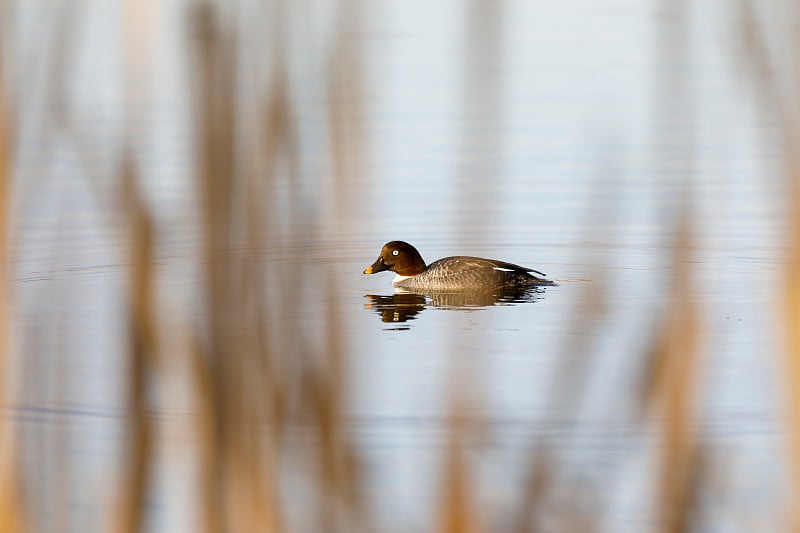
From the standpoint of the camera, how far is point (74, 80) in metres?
2.79

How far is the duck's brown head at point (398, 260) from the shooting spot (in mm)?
10547

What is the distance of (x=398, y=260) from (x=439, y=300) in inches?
26.3

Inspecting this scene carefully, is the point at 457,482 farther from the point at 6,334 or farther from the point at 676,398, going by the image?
the point at 6,334

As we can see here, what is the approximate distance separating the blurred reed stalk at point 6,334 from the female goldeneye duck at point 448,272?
6935 millimetres

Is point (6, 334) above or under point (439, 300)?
above

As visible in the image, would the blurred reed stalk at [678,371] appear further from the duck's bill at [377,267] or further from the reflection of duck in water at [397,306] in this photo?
the duck's bill at [377,267]

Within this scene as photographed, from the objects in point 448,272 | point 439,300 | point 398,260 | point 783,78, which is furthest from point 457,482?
point 398,260

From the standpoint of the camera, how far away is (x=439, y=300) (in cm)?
1002

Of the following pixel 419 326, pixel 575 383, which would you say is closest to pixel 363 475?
pixel 575 383

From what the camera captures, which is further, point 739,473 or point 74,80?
point 739,473

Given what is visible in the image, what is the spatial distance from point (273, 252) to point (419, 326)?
6.04 meters

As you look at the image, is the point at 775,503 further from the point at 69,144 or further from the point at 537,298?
the point at 537,298

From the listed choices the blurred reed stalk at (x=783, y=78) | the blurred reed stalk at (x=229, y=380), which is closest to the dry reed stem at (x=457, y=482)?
the blurred reed stalk at (x=229, y=380)

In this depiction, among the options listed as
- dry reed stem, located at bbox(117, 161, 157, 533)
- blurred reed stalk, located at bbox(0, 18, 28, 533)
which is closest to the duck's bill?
blurred reed stalk, located at bbox(0, 18, 28, 533)
